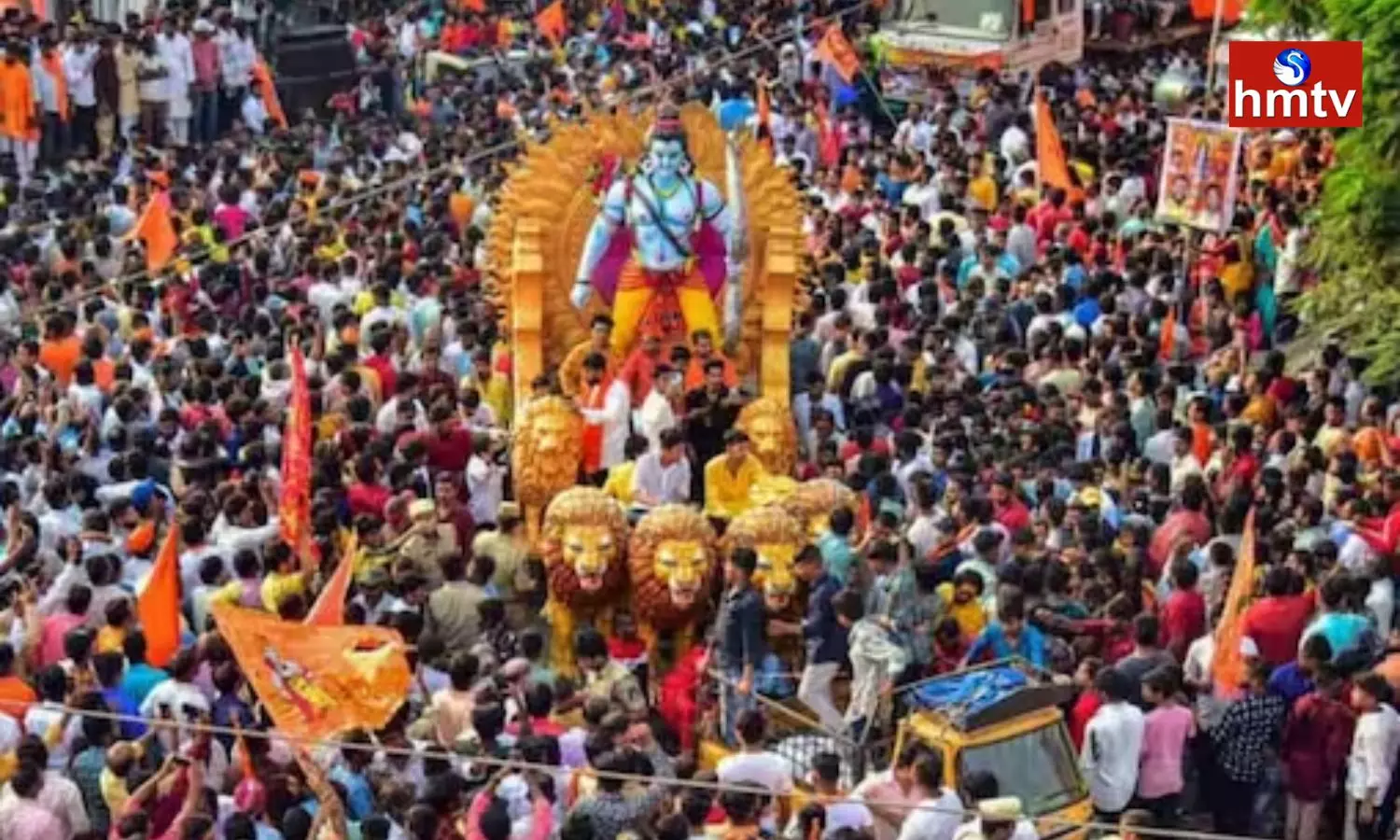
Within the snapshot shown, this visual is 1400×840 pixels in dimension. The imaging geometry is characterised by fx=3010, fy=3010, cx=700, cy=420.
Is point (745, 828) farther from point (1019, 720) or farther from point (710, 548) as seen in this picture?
point (710, 548)

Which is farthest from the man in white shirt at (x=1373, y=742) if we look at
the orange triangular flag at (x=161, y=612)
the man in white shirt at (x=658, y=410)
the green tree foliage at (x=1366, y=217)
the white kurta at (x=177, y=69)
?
the white kurta at (x=177, y=69)

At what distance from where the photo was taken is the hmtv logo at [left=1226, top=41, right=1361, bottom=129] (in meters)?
18.1

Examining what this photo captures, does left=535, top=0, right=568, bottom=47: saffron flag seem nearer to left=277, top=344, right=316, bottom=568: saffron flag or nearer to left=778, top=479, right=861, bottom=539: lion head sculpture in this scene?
left=277, top=344, right=316, bottom=568: saffron flag

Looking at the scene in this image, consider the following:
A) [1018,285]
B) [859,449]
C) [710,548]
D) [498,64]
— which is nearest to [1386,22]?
[1018,285]

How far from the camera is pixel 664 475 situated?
15.0 meters

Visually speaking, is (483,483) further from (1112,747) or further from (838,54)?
(838,54)

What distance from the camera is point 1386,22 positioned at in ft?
57.4

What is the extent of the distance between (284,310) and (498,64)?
9.84 m

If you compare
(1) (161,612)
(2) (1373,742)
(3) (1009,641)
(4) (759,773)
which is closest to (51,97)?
(1) (161,612)

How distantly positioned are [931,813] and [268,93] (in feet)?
52.4

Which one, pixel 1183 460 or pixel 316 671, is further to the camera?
pixel 1183 460

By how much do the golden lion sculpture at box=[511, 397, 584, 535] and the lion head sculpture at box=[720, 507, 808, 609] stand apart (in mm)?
1951

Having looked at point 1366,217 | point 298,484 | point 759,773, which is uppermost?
point 1366,217

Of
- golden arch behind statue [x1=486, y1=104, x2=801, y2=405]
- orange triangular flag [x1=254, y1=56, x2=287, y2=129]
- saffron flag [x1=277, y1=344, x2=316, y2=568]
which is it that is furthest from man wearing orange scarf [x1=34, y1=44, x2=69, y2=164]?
saffron flag [x1=277, y1=344, x2=316, y2=568]
